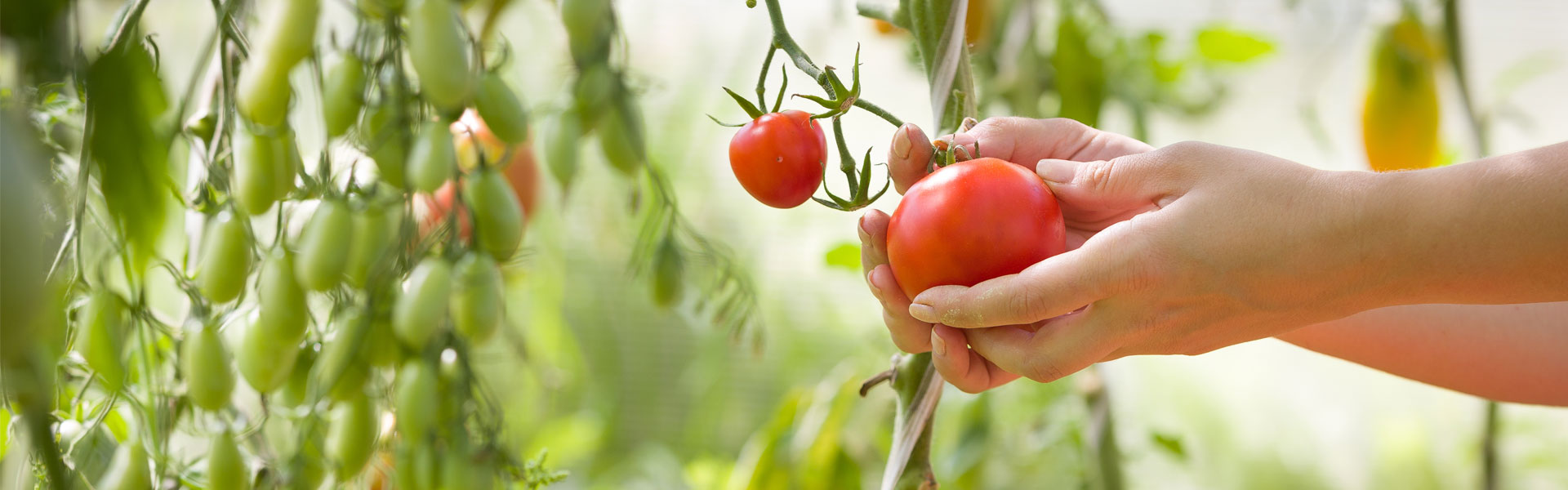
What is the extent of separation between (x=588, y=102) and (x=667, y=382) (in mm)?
1073

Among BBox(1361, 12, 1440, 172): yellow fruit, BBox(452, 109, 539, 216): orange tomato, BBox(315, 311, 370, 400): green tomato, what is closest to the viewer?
BBox(315, 311, 370, 400): green tomato

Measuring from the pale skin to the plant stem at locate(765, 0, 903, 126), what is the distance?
0.09 feet

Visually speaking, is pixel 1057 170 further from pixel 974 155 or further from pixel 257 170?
pixel 257 170

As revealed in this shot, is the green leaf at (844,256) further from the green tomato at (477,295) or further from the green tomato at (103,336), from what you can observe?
the green tomato at (103,336)

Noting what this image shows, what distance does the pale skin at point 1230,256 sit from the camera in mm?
301

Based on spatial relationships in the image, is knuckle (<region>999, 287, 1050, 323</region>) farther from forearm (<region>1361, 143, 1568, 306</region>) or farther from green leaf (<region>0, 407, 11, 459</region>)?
green leaf (<region>0, 407, 11, 459</region>)

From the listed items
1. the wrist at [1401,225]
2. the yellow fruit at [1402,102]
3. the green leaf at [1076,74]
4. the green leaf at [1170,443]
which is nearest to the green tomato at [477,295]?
the wrist at [1401,225]

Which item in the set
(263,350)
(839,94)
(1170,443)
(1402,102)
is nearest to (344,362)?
(263,350)

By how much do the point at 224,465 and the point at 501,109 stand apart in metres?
0.19

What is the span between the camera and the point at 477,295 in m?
0.41

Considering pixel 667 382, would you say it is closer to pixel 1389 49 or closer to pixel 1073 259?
pixel 1389 49

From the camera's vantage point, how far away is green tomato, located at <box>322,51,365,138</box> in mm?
395

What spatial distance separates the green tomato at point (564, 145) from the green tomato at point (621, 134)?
0.01 metres

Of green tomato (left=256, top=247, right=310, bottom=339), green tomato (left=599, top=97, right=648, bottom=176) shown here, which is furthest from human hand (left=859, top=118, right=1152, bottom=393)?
green tomato (left=256, top=247, right=310, bottom=339)
